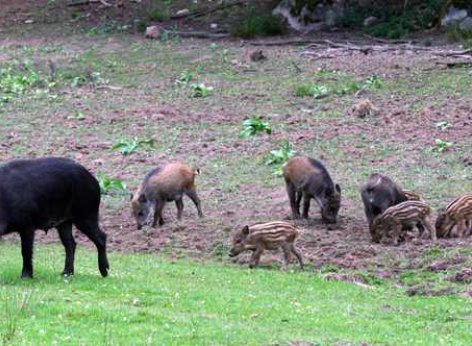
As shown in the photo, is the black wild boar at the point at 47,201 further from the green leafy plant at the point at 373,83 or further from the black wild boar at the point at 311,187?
the green leafy plant at the point at 373,83

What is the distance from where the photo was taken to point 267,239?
13.2 metres

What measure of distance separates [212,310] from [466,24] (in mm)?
21439

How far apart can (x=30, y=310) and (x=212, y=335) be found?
1.76 meters

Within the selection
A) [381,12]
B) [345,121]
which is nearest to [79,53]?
[381,12]

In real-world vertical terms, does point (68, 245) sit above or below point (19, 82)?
above

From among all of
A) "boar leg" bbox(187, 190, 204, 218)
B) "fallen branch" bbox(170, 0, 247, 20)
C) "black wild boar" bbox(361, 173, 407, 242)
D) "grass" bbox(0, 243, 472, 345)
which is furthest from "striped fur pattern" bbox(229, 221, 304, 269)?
"fallen branch" bbox(170, 0, 247, 20)

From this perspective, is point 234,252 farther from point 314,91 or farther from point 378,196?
point 314,91

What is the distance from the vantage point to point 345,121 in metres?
21.5

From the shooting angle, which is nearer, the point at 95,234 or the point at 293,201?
the point at 95,234

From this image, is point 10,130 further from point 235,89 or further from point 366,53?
point 366,53

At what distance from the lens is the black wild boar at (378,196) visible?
14.7m

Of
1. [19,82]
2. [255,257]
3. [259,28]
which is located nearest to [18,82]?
[19,82]

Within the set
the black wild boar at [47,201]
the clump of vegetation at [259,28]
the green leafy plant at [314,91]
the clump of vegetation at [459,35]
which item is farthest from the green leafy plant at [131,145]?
the clump of vegetation at [259,28]

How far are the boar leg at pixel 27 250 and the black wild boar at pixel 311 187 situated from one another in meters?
5.39
